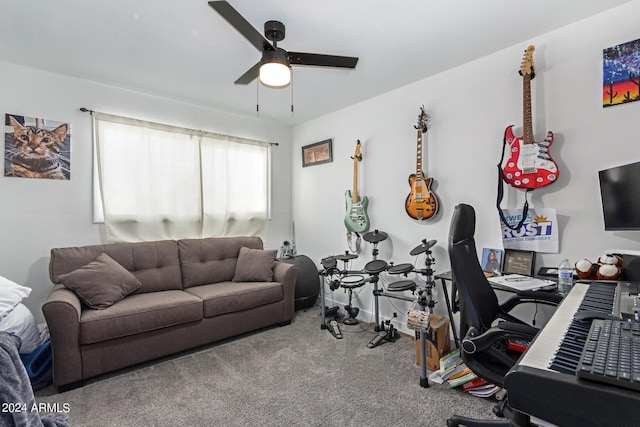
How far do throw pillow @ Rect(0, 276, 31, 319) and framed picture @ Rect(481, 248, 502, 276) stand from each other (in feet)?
10.7

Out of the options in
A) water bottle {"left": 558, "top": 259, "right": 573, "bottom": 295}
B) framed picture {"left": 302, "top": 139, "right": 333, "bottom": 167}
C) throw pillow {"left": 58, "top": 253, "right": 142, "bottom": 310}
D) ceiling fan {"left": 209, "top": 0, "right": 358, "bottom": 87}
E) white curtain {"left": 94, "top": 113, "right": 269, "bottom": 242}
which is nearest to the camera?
water bottle {"left": 558, "top": 259, "right": 573, "bottom": 295}

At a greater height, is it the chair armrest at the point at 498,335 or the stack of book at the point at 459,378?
the chair armrest at the point at 498,335


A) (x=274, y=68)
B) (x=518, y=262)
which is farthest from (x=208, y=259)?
Answer: (x=518, y=262)

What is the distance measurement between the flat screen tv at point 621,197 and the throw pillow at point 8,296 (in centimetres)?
362

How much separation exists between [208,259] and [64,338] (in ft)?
4.75

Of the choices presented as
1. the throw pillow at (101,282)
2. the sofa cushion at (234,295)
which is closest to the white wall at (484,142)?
the sofa cushion at (234,295)

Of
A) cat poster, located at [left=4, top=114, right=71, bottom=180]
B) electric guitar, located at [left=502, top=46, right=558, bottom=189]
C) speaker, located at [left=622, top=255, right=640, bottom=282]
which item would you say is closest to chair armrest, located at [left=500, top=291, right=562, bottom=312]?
speaker, located at [left=622, top=255, right=640, bottom=282]

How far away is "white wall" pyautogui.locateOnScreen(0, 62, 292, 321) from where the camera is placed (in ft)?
8.79

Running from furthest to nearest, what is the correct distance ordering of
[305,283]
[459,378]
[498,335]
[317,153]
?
[317,153]
[305,283]
[459,378]
[498,335]

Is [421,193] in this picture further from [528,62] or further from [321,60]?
[321,60]

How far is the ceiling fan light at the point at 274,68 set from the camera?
1.94 m

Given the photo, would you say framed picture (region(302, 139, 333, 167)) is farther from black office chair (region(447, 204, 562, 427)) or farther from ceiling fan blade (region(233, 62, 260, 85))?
black office chair (region(447, 204, 562, 427))

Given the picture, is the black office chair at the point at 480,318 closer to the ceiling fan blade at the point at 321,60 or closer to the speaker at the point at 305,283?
the ceiling fan blade at the point at 321,60

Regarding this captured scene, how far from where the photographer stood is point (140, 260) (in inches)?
118
